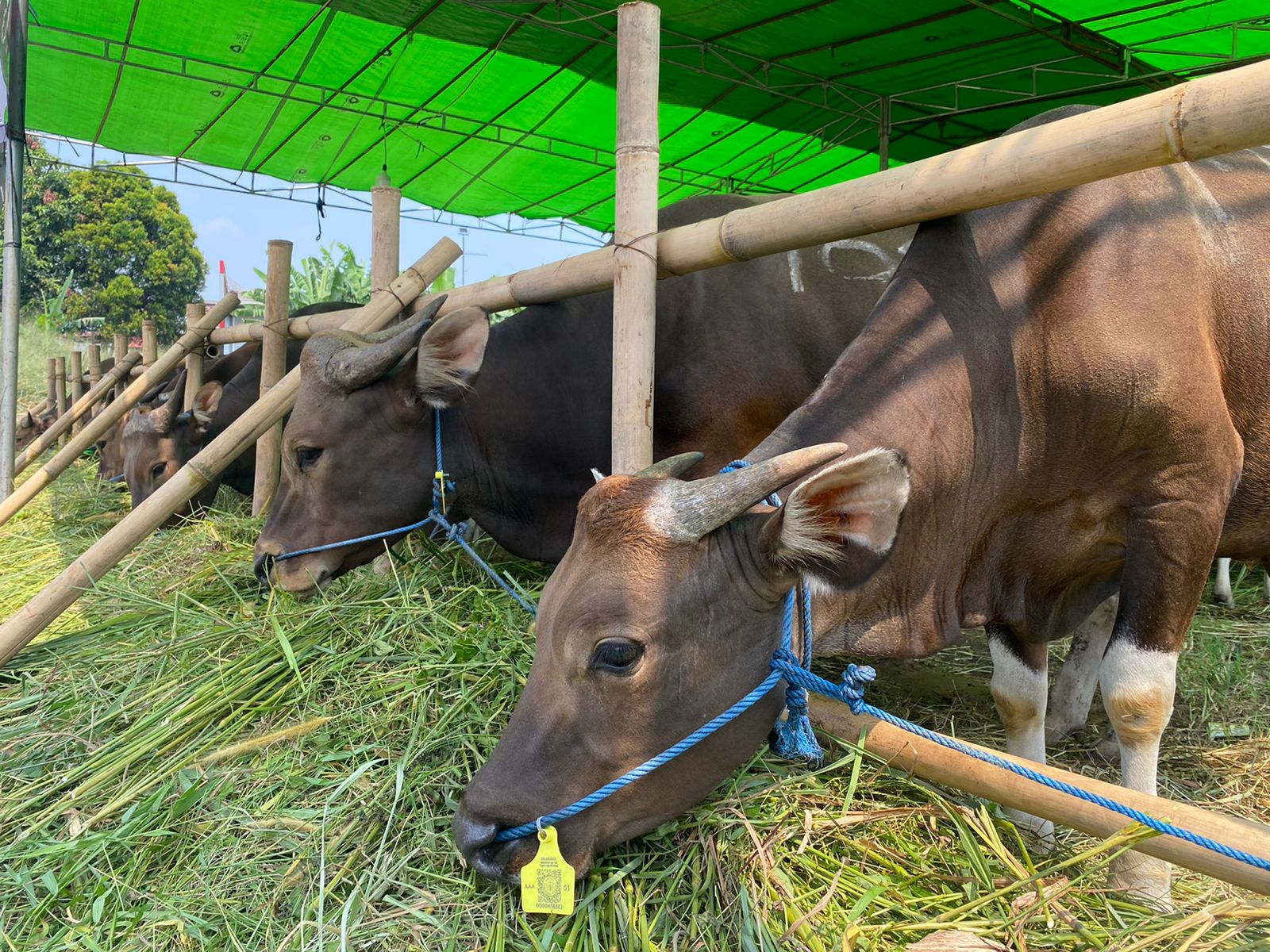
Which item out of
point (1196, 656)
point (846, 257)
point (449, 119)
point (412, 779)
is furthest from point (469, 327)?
point (449, 119)

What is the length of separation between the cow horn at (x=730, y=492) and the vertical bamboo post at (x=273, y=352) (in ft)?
13.2

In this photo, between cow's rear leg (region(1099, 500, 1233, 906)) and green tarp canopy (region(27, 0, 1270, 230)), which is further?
green tarp canopy (region(27, 0, 1270, 230))

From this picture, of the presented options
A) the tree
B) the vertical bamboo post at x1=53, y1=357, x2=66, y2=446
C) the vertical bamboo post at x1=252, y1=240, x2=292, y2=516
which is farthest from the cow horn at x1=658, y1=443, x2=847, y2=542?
the tree

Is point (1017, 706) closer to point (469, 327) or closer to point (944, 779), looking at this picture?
point (944, 779)

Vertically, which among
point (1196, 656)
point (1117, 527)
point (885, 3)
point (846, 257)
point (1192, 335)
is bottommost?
point (1196, 656)

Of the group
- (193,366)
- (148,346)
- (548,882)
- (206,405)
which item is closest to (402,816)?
(548,882)

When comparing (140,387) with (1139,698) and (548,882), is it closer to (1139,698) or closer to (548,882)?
(548,882)

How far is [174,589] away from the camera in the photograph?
4469 millimetres

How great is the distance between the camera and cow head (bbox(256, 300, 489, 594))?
3.99m

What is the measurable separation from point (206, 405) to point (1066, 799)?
24.7 feet

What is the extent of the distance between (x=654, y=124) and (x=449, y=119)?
32.7 feet

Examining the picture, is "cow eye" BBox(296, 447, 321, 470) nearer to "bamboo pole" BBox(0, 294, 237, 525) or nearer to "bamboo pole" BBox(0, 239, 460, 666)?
"bamboo pole" BBox(0, 239, 460, 666)

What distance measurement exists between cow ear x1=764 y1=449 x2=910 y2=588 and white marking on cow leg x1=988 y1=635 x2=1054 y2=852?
1223 mm

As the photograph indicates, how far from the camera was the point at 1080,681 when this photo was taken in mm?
3871
